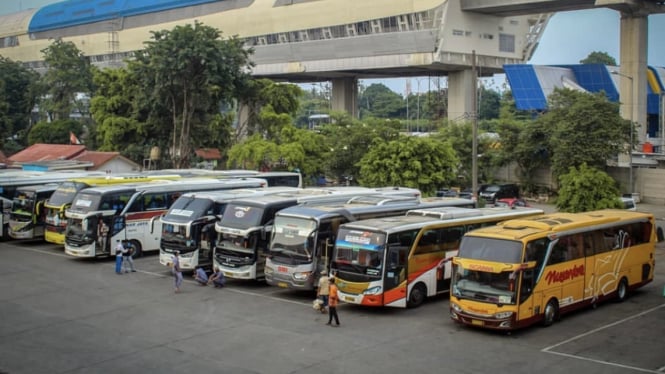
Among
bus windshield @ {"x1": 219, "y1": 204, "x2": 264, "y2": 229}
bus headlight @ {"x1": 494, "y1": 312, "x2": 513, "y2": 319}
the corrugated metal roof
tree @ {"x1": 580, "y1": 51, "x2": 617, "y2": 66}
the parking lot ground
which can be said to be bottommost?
the parking lot ground

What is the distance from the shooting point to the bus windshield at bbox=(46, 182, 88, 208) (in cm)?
3006

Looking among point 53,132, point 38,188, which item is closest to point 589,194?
point 38,188

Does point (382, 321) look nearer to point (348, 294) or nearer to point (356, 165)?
point (348, 294)

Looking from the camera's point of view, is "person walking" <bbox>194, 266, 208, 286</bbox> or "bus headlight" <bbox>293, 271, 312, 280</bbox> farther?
"person walking" <bbox>194, 266, 208, 286</bbox>

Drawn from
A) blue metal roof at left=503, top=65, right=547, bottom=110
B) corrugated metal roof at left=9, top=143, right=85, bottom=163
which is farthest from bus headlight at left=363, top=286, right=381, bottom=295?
blue metal roof at left=503, top=65, right=547, bottom=110

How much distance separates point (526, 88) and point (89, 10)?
5737cm

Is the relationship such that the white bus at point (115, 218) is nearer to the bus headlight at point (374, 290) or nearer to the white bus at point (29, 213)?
the white bus at point (29, 213)

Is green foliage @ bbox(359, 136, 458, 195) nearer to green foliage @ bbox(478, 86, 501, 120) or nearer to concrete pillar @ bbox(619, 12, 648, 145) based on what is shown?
concrete pillar @ bbox(619, 12, 648, 145)

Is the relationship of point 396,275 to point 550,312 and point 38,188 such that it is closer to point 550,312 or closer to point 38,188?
point 550,312

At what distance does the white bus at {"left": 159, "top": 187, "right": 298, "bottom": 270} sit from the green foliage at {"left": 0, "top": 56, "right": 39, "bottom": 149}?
56.7 metres

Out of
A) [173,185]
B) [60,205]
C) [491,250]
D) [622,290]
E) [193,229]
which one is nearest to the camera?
[491,250]

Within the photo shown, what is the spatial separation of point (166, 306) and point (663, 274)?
1636 cm

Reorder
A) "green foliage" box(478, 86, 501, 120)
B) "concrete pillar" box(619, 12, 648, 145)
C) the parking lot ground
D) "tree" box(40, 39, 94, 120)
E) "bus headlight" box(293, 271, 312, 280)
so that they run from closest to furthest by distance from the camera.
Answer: the parking lot ground
"bus headlight" box(293, 271, 312, 280)
"concrete pillar" box(619, 12, 648, 145)
"tree" box(40, 39, 94, 120)
"green foliage" box(478, 86, 501, 120)

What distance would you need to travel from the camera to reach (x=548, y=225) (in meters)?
19.0
